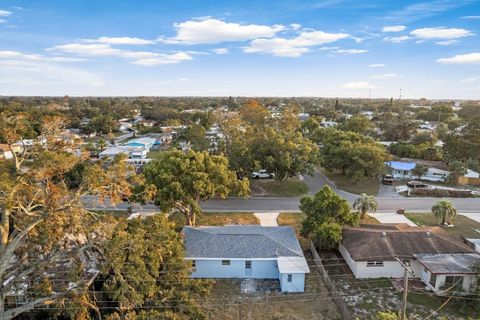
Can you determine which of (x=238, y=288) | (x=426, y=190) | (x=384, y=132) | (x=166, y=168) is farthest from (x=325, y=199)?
(x=384, y=132)

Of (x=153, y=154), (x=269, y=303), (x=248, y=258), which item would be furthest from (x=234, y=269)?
(x=153, y=154)

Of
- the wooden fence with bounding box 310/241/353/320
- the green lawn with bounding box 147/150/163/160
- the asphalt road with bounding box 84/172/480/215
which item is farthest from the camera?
the green lawn with bounding box 147/150/163/160

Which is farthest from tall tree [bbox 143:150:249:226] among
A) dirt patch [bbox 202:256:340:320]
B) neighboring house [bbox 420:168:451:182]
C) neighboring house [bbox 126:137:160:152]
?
neighboring house [bbox 126:137:160:152]

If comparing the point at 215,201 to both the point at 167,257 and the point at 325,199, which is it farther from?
the point at 167,257

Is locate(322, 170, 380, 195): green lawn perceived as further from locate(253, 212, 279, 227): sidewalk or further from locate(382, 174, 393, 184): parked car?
locate(253, 212, 279, 227): sidewalk

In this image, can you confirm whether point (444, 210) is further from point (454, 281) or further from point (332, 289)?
point (332, 289)

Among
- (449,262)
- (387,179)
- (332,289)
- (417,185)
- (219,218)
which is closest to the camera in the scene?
(332,289)
